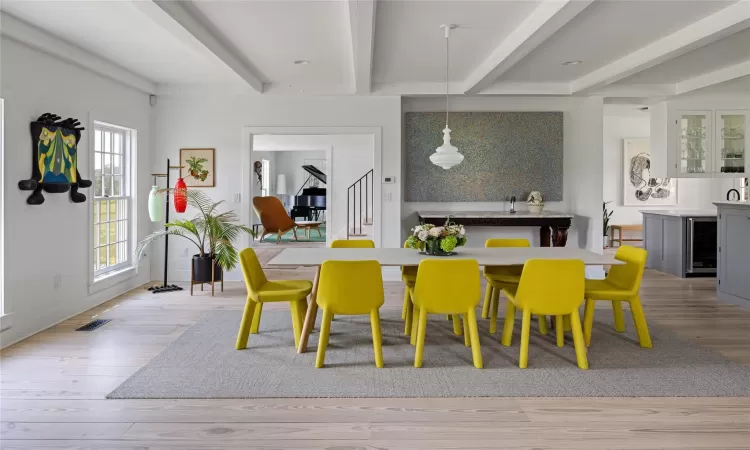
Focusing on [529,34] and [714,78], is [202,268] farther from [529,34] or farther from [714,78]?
[714,78]

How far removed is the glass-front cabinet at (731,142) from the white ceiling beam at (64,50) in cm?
750

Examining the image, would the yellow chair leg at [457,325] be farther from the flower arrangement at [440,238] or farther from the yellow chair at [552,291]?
the yellow chair at [552,291]

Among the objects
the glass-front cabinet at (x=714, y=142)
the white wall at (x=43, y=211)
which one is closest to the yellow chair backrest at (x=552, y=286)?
the white wall at (x=43, y=211)

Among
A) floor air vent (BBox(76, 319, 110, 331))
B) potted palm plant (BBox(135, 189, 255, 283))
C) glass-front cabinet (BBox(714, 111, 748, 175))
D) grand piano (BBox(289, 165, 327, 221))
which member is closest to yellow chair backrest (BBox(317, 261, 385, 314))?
floor air vent (BBox(76, 319, 110, 331))

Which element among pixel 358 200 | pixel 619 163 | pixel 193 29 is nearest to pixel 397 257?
pixel 193 29

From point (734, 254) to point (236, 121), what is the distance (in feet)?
19.2

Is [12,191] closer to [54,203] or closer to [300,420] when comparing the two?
[54,203]

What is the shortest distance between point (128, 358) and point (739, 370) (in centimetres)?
403

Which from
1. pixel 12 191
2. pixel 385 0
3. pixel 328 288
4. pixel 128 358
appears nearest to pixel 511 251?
pixel 328 288

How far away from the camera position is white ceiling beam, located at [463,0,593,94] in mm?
3787

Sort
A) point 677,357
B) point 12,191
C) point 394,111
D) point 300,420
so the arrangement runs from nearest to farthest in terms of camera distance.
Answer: point 300,420
point 677,357
point 12,191
point 394,111

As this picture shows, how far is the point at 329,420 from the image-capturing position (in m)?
2.83

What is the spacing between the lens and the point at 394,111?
281 inches

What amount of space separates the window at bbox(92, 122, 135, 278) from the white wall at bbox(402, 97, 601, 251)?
11.4 feet
